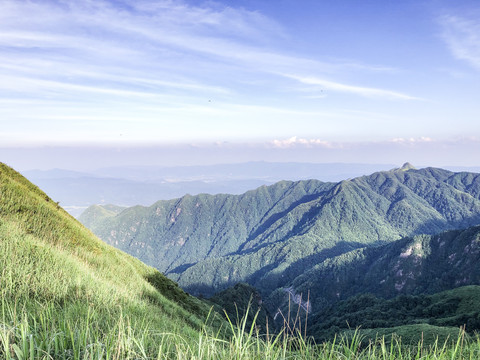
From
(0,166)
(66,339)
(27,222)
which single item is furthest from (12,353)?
(0,166)

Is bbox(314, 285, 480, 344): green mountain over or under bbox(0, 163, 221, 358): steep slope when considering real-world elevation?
under

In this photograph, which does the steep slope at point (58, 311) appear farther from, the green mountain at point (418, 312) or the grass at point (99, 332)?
the green mountain at point (418, 312)

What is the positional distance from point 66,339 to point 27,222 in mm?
15000

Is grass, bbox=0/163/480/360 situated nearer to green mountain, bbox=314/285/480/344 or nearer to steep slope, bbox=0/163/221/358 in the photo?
steep slope, bbox=0/163/221/358

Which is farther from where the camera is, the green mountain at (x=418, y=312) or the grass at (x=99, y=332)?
the green mountain at (x=418, y=312)

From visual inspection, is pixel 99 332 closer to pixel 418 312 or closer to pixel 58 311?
pixel 58 311

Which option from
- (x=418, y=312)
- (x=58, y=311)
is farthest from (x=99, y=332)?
(x=418, y=312)

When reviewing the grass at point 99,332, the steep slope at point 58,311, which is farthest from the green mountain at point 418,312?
the steep slope at point 58,311

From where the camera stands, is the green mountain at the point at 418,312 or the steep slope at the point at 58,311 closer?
the steep slope at the point at 58,311

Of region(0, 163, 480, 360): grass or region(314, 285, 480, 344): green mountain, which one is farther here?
region(314, 285, 480, 344): green mountain

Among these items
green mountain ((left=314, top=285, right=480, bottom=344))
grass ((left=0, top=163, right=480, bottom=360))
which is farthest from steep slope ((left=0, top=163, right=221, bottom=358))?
green mountain ((left=314, top=285, right=480, bottom=344))

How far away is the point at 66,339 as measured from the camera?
375 centimetres

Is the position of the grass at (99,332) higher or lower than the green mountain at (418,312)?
higher

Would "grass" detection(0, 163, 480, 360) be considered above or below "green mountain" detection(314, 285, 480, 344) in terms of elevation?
above
